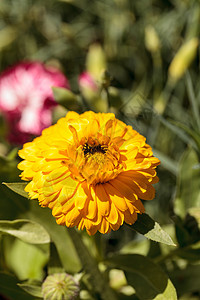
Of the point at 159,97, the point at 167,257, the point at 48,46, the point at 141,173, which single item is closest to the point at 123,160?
the point at 141,173

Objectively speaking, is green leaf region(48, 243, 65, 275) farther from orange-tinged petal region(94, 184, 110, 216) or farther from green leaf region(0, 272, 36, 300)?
orange-tinged petal region(94, 184, 110, 216)

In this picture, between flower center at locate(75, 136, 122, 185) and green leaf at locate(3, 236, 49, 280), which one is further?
green leaf at locate(3, 236, 49, 280)

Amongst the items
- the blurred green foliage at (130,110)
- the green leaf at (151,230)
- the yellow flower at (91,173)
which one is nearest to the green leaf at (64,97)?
the blurred green foliage at (130,110)

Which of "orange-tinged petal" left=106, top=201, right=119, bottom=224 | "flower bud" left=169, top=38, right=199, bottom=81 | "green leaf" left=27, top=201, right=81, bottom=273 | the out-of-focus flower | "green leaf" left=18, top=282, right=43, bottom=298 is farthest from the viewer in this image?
the out-of-focus flower

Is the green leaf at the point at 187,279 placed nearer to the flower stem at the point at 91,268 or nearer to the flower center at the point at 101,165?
the flower stem at the point at 91,268

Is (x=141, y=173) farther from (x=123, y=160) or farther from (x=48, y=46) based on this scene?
(x=48, y=46)

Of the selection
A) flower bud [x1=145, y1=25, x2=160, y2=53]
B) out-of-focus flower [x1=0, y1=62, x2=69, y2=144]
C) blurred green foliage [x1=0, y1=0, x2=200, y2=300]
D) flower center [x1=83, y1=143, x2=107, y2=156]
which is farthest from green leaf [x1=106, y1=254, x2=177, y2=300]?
flower bud [x1=145, y1=25, x2=160, y2=53]
